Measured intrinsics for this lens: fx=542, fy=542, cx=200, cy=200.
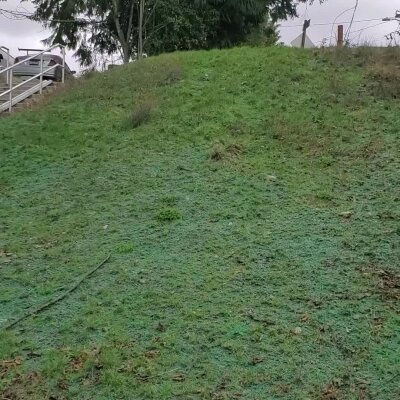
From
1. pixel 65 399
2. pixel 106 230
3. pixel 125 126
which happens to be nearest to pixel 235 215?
pixel 106 230

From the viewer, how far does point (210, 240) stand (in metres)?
5.44

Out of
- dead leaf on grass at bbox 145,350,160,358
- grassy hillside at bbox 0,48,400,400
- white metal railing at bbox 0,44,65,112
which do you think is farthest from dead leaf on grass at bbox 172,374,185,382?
white metal railing at bbox 0,44,65,112

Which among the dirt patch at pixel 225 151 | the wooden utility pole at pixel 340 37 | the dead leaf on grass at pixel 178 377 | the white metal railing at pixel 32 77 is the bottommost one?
the dead leaf on grass at pixel 178 377

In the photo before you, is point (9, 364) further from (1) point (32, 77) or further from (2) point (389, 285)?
(1) point (32, 77)

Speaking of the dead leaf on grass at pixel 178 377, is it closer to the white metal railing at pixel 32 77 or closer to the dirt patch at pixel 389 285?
the dirt patch at pixel 389 285

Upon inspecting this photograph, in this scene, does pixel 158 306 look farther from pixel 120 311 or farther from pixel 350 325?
pixel 350 325

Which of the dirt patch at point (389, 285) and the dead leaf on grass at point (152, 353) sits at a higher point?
the dirt patch at point (389, 285)

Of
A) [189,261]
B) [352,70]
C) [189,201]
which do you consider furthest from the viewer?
[352,70]

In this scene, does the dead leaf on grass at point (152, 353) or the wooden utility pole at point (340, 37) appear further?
the wooden utility pole at point (340, 37)

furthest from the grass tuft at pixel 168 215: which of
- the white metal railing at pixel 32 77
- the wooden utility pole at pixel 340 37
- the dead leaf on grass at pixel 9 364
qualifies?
the wooden utility pole at pixel 340 37

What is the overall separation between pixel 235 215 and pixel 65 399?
2.95 meters

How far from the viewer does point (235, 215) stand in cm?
591

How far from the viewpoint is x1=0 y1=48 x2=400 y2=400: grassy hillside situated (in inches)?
146

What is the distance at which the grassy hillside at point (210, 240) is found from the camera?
3715 mm
